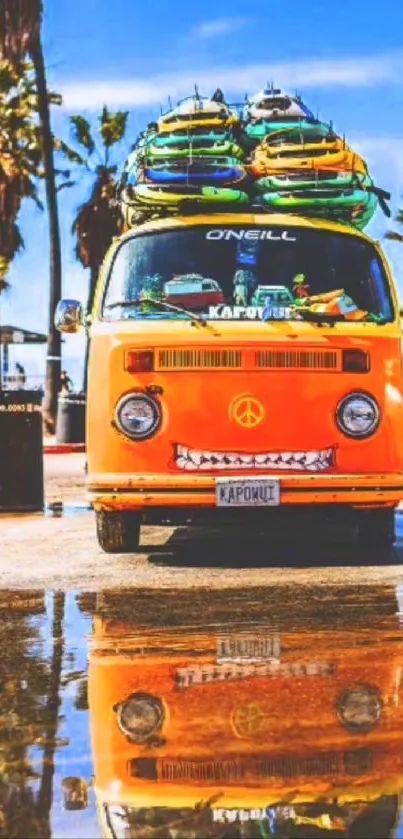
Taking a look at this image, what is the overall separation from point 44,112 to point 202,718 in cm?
2808

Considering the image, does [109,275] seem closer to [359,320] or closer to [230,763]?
[359,320]

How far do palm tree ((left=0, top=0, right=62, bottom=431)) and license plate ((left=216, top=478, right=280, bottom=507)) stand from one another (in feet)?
72.7

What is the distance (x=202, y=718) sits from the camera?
15.5ft

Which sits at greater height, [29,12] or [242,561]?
[29,12]

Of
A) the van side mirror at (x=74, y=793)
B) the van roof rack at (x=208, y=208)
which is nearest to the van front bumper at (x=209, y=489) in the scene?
the van roof rack at (x=208, y=208)

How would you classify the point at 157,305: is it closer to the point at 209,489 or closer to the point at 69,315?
the point at 69,315

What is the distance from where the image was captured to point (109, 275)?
9469 mm

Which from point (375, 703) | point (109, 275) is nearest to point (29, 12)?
point (109, 275)

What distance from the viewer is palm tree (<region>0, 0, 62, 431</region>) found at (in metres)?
30.7

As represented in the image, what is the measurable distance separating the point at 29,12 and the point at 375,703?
27895 millimetres

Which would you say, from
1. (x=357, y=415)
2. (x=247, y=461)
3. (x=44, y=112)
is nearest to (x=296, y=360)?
(x=357, y=415)

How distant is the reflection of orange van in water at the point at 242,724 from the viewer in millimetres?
3803

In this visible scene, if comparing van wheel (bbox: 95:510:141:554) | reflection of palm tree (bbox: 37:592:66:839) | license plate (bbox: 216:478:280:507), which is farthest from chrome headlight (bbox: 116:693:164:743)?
van wheel (bbox: 95:510:141:554)

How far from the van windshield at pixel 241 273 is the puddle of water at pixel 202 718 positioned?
2.45 metres
